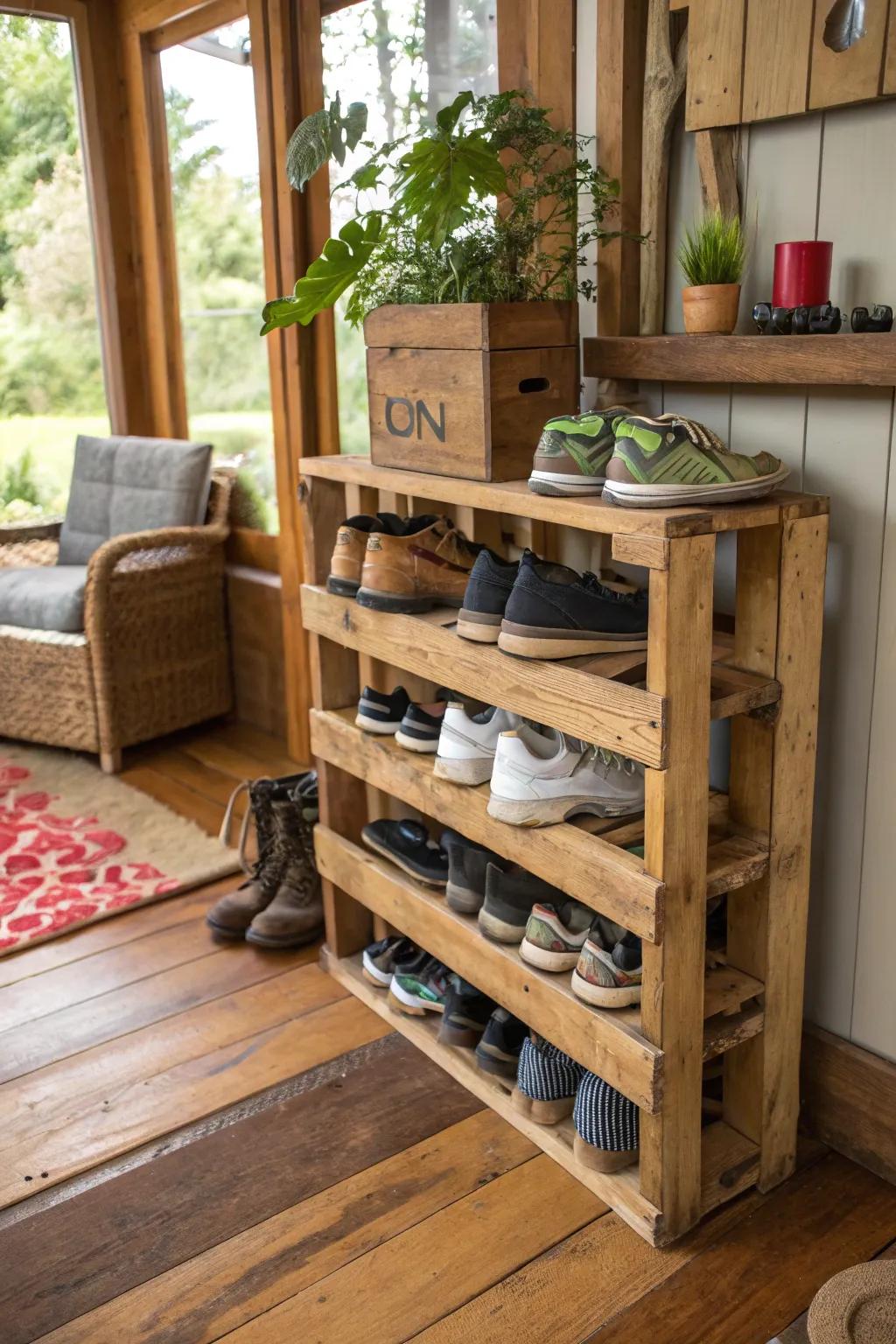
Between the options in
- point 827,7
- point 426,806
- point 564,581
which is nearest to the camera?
point 827,7

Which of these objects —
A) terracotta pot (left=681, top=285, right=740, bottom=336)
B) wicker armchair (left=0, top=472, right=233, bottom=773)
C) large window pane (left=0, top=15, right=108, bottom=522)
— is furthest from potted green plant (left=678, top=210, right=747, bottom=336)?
large window pane (left=0, top=15, right=108, bottom=522)

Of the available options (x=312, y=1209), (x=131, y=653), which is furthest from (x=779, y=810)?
(x=131, y=653)

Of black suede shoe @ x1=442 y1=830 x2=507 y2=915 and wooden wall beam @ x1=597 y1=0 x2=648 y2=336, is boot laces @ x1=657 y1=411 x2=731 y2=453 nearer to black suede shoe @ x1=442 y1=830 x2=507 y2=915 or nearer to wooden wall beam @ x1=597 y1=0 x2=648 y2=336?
wooden wall beam @ x1=597 y1=0 x2=648 y2=336

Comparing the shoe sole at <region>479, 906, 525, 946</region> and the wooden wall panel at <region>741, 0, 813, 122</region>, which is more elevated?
the wooden wall panel at <region>741, 0, 813, 122</region>

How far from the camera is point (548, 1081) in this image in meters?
1.78

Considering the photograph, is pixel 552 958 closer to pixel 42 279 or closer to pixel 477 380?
pixel 477 380

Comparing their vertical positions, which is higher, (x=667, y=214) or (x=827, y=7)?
(x=827, y=7)

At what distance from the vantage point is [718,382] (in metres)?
1.72

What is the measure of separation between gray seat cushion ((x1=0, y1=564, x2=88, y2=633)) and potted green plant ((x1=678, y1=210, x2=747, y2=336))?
6.97 feet

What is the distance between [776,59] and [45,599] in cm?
244

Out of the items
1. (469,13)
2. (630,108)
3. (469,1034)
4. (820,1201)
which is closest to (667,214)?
(630,108)

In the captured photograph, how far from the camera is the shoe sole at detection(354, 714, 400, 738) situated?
2023mm

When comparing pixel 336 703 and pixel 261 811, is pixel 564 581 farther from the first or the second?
pixel 261 811

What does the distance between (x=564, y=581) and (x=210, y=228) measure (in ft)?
7.16
